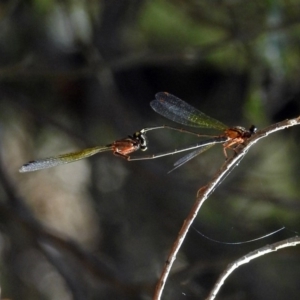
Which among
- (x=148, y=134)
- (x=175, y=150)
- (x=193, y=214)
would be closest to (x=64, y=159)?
(x=175, y=150)

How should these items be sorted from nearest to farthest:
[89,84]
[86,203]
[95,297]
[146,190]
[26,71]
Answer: [26,71] < [95,297] < [146,190] < [89,84] < [86,203]

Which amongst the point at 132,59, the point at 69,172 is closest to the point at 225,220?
the point at 132,59

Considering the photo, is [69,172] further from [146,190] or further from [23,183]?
[146,190]

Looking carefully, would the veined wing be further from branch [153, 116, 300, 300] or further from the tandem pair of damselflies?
branch [153, 116, 300, 300]

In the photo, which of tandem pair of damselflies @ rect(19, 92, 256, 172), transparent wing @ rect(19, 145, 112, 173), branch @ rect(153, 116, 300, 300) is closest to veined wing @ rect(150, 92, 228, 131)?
tandem pair of damselflies @ rect(19, 92, 256, 172)

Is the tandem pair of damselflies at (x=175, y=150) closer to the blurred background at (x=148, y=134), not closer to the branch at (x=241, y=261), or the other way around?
the branch at (x=241, y=261)

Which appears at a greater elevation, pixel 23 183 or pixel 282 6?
pixel 282 6
